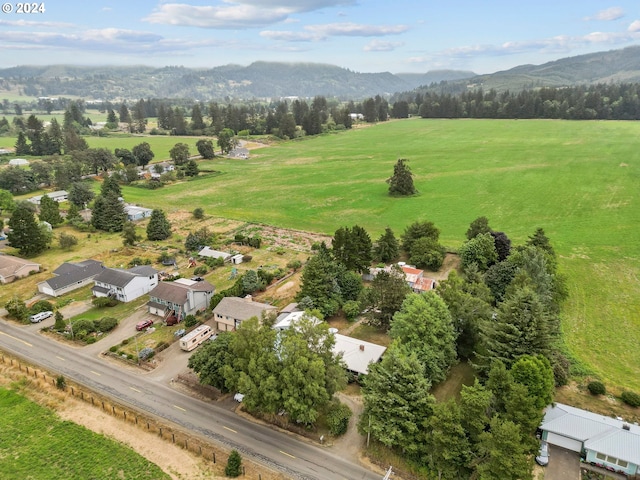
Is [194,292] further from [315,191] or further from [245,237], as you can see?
[315,191]

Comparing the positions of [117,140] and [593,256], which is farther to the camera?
[117,140]

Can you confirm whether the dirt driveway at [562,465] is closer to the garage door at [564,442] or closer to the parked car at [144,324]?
the garage door at [564,442]

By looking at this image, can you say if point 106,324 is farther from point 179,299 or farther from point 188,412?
point 188,412

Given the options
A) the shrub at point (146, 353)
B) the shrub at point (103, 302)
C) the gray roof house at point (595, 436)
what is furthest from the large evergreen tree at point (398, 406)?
the shrub at point (103, 302)

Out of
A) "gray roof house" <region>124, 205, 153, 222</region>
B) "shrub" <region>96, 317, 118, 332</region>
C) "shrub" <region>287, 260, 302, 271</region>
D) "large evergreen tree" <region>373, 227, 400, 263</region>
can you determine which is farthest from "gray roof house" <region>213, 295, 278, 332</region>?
"gray roof house" <region>124, 205, 153, 222</region>

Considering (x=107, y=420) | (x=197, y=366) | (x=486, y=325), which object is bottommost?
(x=107, y=420)

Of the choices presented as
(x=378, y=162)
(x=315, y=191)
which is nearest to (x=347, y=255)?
(x=315, y=191)
